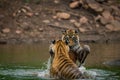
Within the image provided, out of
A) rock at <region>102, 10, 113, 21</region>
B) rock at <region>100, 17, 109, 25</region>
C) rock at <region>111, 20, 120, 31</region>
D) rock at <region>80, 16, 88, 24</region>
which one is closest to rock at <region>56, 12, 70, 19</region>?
rock at <region>80, 16, 88, 24</region>

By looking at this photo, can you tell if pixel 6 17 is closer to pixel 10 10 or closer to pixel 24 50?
pixel 10 10

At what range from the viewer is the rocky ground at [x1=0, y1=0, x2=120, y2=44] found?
83.1 feet

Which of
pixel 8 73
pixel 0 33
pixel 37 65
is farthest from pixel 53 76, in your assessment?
pixel 0 33

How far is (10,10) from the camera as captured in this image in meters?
27.6

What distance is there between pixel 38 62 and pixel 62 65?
462cm

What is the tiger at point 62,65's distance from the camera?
12.3m

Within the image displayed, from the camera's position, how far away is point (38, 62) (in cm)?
1692

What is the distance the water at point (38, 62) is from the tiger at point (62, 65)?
35 cm

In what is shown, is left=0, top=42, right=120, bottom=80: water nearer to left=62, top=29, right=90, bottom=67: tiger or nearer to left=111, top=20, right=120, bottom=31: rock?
left=62, top=29, right=90, bottom=67: tiger

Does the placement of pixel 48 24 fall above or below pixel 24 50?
below

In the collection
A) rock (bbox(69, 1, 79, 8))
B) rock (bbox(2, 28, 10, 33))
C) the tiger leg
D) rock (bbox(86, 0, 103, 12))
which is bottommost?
rock (bbox(69, 1, 79, 8))

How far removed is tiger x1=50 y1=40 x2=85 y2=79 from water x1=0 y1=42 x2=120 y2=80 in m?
0.35

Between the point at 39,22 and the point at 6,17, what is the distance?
1.51 metres

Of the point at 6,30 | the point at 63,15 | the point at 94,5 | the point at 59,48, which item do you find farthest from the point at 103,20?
the point at 59,48
